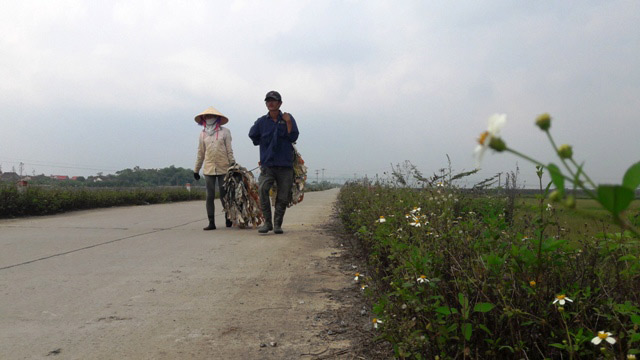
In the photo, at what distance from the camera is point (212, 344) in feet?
8.57

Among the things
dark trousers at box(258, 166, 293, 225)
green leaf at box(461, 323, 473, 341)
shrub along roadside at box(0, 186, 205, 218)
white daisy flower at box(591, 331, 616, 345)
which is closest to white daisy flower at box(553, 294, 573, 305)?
white daisy flower at box(591, 331, 616, 345)

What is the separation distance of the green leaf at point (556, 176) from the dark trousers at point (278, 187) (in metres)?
6.43

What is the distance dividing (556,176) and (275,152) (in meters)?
6.33

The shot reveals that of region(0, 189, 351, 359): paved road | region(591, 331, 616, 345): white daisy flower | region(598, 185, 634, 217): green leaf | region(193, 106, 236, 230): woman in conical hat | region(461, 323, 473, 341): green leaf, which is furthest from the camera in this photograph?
region(193, 106, 236, 230): woman in conical hat

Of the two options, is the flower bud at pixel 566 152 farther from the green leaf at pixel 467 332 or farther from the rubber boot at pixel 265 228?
the rubber boot at pixel 265 228

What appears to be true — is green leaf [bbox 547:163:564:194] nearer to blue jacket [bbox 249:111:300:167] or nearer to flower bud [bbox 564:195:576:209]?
flower bud [bbox 564:195:576:209]

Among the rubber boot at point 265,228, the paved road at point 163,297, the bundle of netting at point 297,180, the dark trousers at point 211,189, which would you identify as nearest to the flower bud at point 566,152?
the paved road at point 163,297

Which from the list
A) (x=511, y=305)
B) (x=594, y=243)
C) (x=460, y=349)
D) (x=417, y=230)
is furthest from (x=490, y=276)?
(x=417, y=230)

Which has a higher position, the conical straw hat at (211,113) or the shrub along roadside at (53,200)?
the conical straw hat at (211,113)

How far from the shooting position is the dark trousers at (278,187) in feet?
23.2

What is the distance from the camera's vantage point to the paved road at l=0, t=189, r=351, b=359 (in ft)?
8.49

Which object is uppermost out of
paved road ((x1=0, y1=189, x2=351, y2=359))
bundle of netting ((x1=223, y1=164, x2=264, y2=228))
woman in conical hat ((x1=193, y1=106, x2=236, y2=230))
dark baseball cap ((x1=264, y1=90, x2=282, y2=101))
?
dark baseball cap ((x1=264, y1=90, x2=282, y2=101))

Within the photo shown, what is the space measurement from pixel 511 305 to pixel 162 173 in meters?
47.0

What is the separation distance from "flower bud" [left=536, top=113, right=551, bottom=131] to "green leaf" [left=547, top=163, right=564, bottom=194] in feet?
0.23
